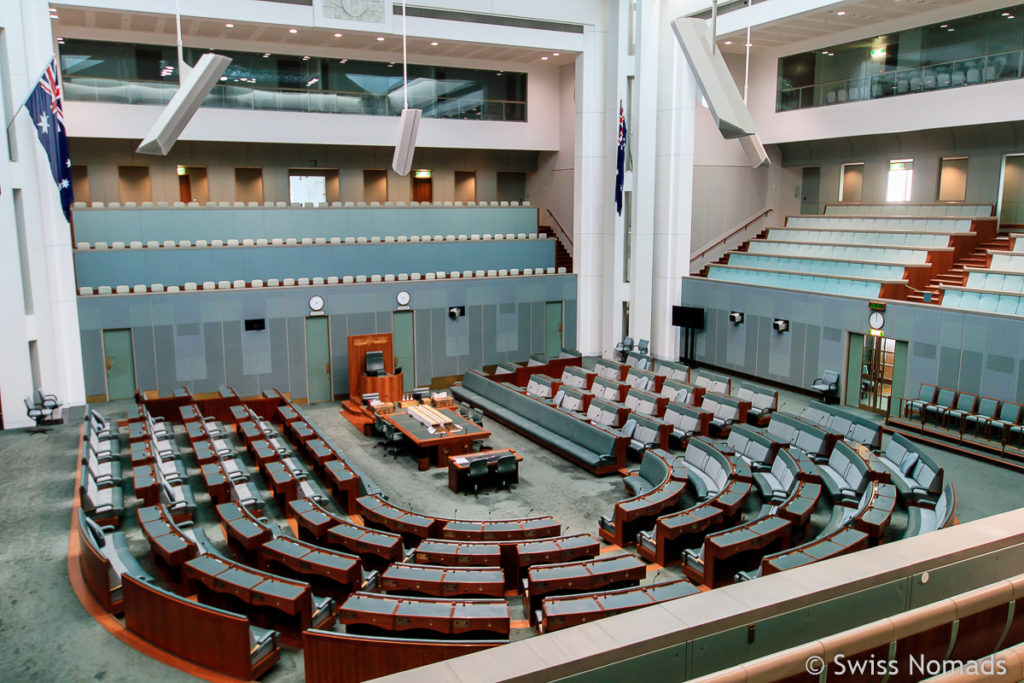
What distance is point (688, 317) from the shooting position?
21234 millimetres

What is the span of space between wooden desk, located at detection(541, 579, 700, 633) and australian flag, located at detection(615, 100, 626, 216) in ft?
49.2

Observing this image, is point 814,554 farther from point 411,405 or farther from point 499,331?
point 499,331

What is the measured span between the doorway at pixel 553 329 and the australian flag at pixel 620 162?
340 centimetres

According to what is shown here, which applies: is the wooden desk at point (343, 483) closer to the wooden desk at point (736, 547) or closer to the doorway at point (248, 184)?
the wooden desk at point (736, 547)

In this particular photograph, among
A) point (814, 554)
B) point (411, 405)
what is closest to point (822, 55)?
point (411, 405)

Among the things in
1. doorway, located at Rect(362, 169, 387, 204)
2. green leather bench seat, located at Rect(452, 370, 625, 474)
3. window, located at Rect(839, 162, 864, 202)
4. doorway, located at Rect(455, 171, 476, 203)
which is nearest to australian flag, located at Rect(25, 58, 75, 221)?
green leather bench seat, located at Rect(452, 370, 625, 474)

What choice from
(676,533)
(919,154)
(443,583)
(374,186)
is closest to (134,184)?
(374,186)

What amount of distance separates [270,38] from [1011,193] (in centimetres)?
2080

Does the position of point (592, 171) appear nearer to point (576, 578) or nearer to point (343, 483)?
point (343, 483)

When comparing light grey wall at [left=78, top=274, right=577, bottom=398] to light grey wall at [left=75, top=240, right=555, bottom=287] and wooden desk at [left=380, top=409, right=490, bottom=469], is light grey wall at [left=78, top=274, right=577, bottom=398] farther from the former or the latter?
wooden desk at [left=380, top=409, right=490, bottom=469]

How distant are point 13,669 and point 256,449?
615cm

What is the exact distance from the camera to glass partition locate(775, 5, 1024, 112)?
18312mm

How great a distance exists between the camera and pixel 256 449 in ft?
42.9

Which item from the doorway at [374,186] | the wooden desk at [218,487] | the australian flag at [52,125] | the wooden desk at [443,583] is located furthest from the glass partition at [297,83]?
the wooden desk at [443,583]
